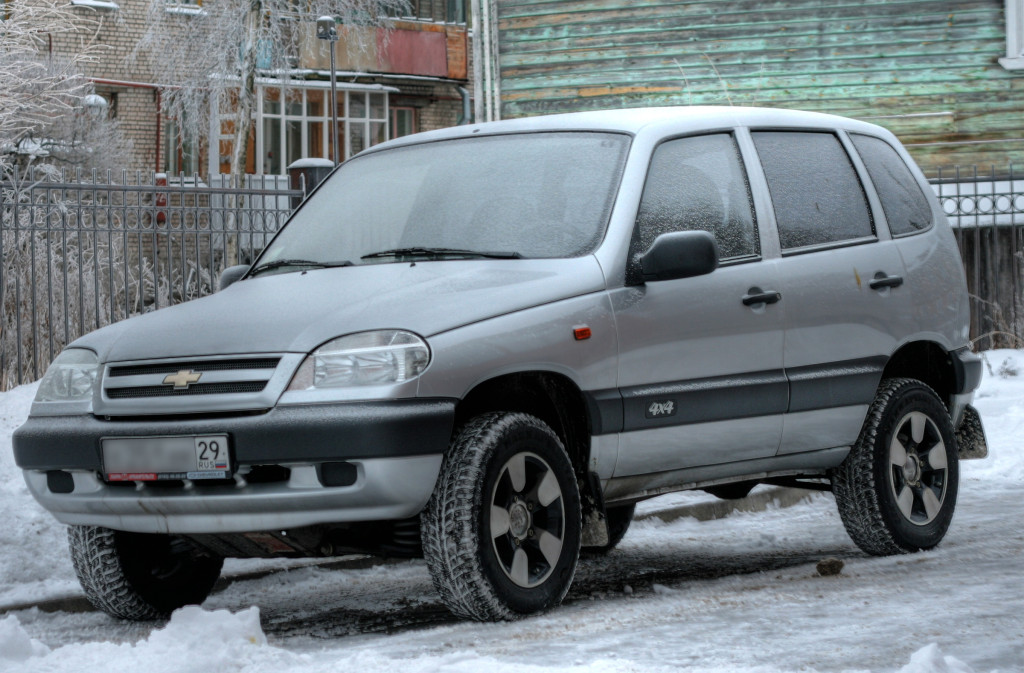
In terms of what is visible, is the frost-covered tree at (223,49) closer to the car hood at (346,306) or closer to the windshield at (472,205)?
the windshield at (472,205)

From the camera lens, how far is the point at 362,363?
15.8 ft

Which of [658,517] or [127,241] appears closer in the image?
[658,517]

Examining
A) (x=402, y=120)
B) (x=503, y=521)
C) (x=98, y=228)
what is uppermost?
(x=402, y=120)

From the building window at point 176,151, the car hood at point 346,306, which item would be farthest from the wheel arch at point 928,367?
the building window at point 176,151

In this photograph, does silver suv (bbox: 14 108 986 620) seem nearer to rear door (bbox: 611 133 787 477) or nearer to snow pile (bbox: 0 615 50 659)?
rear door (bbox: 611 133 787 477)

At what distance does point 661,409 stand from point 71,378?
215cm

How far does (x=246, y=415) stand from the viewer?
4.81 metres

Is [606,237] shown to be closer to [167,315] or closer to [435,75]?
[167,315]

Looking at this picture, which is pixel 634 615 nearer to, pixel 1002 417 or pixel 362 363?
pixel 362 363

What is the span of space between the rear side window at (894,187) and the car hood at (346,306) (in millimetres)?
2131

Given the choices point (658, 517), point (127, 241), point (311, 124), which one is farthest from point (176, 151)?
point (658, 517)

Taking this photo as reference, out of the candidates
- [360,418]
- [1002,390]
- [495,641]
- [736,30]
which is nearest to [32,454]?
[360,418]

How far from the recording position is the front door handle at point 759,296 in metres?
5.98

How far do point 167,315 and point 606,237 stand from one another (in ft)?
5.35
